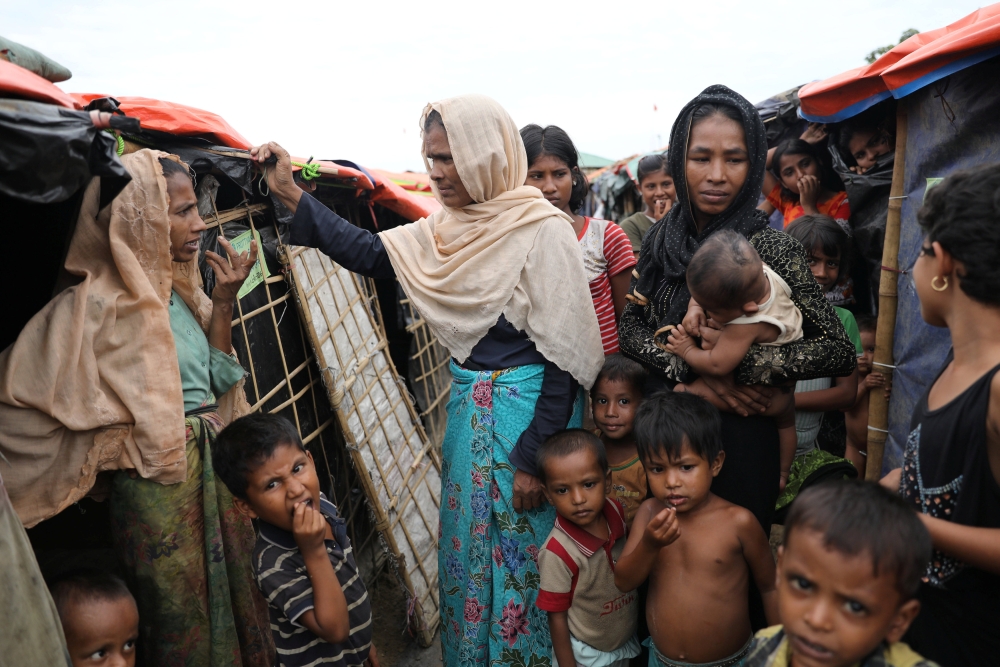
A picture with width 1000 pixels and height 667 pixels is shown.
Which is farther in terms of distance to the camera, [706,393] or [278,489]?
[706,393]

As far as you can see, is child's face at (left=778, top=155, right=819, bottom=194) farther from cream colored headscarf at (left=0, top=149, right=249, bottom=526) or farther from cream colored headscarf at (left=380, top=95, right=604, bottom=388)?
cream colored headscarf at (left=0, top=149, right=249, bottom=526)

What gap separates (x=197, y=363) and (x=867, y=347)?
2.89 meters

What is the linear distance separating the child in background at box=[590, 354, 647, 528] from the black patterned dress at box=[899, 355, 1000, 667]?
1.14 m

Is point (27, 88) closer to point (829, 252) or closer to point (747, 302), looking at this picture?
point (747, 302)

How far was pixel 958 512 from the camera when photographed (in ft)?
4.50

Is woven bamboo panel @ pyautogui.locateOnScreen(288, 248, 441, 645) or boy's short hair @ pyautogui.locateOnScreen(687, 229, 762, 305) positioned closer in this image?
boy's short hair @ pyautogui.locateOnScreen(687, 229, 762, 305)

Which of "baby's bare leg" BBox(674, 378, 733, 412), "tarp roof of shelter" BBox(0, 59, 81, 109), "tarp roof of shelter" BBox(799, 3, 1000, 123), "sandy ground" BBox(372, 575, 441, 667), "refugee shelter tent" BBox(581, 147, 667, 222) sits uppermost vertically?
"tarp roof of shelter" BBox(799, 3, 1000, 123)

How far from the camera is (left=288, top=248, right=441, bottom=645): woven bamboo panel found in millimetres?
3293

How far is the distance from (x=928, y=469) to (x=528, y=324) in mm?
1235

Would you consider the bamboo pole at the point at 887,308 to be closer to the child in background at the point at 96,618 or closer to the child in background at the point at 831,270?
the child in background at the point at 831,270

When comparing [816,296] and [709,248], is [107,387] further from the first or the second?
[816,296]

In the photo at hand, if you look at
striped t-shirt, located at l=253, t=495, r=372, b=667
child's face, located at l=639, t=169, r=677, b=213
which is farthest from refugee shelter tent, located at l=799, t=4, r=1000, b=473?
child's face, located at l=639, t=169, r=677, b=213

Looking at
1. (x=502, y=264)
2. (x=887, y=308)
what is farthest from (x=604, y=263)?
(x=887, y=308)

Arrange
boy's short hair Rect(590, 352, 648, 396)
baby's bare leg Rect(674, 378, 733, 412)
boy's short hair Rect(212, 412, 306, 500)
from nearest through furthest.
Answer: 1. boy's short hair Rect(212, 412, 306, 500)
2. baby's bare leg Rect(674, 378, 733, 412)
3. boy's short hair Rect(590, 352, 648, 396)
